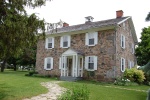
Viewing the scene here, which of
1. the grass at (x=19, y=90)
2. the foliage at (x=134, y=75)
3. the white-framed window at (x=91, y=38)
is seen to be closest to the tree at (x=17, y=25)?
the grass at (x=19, y=90)

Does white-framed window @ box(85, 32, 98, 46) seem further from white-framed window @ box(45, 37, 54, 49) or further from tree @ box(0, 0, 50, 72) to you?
tree @ box(0, 0, 50, 72)

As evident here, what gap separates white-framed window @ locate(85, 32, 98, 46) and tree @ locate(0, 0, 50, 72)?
11.7 metres

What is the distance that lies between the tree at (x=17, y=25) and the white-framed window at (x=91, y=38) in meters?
11.7

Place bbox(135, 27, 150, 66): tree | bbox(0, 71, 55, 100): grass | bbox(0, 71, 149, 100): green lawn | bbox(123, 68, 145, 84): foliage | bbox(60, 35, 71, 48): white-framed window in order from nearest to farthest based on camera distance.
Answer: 1. bbox(0, 71, 55, 100): grass
2. bbox(0, 71, 149, 100): green lawn
3. bbox(123, 68, 145, 84): foliage
4. bbox(60, 35, 71, 48): white-framed window
5. bbox(135, 27, 150, 66): tree

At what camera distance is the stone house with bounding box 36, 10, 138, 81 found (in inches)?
712

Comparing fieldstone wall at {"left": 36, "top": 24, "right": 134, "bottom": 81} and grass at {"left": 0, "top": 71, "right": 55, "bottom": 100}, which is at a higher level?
fieldstone wall at {"left": 36, "top": 24, "right": 134, "bottom": 81}

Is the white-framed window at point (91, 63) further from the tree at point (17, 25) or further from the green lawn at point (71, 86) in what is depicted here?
the tree at point (17, 25)

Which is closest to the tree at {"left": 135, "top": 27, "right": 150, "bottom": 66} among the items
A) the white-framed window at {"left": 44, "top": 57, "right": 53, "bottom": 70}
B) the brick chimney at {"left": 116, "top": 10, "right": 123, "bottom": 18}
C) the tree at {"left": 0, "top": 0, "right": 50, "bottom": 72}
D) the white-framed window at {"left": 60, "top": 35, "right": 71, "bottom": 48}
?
the brick chimney at {"left": 116, "top": 10, "right": 123, "bottom": 18}

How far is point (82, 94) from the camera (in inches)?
253

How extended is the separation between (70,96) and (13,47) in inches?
130

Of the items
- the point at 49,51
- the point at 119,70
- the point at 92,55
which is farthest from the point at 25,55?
the point at 119,70

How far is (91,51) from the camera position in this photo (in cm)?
1930

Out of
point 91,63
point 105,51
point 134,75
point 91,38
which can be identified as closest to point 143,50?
point 134,75

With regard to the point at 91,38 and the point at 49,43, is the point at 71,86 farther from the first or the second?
the point at 49,43
